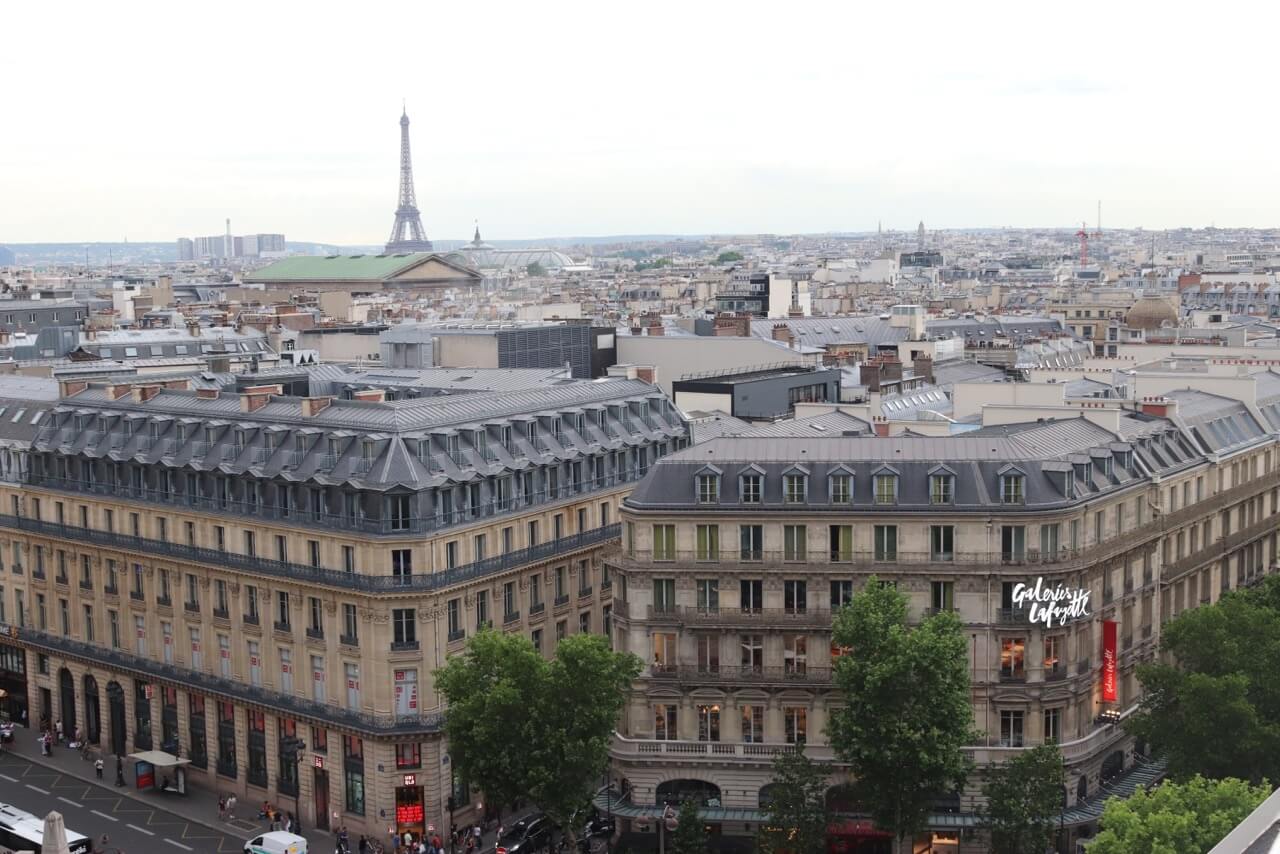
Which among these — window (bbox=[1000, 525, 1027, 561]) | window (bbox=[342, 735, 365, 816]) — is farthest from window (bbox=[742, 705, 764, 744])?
window (bbox=[342, 735, 365, 816])

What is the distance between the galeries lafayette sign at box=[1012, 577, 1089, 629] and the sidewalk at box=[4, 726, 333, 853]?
3112 cm

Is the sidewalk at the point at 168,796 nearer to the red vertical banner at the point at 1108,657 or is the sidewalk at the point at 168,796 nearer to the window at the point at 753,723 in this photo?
the window at the point at 753,723

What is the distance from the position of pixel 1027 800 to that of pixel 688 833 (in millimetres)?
12556

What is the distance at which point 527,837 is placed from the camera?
233 feet

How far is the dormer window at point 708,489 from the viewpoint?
68688mm

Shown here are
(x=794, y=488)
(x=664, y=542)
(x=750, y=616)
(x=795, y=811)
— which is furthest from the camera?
(x=664, y=542)

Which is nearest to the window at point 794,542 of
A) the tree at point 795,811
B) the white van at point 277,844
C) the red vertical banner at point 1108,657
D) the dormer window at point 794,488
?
the dormer window at point 794,488

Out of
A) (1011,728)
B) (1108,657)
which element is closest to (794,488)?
(1011,728)

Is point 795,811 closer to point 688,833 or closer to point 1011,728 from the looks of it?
point 688,833

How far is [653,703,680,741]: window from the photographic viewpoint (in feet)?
227

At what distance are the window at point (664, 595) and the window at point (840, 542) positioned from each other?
6449 mm

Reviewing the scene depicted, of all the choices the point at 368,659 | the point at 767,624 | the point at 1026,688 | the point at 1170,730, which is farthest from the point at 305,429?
the point at 1170,730

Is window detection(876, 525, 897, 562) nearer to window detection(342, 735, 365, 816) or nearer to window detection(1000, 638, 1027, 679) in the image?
window detection(1000, 638, 1027, 679)

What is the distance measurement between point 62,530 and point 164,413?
9.26 m
